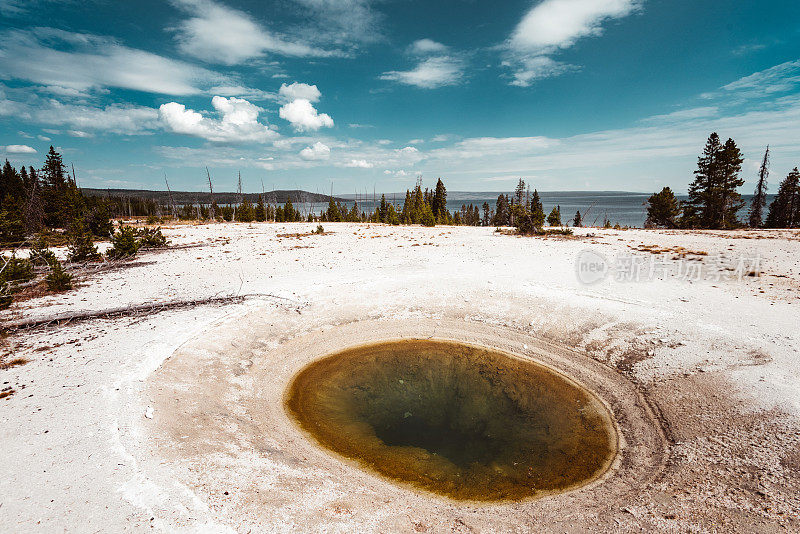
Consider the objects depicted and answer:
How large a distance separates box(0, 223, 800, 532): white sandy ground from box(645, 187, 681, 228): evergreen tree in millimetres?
29899

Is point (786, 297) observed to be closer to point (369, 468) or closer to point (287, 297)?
point (369, 468)

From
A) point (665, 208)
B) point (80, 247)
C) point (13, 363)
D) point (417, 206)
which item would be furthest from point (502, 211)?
point (13, 363)

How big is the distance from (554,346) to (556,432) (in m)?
4.51

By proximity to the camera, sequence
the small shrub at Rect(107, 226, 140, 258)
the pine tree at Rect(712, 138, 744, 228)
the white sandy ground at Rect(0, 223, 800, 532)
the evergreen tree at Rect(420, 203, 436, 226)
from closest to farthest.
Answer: the white sandy ground at Rect(0, 223, 800, 532)
the small shrub at Rect(107, 226, 140, 258)
the pine tree at Rect(712, 138, 744, 228)
the evergreen tree at Rect(420, 203, 436, 226)

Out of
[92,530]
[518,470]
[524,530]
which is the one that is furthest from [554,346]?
[92,530]

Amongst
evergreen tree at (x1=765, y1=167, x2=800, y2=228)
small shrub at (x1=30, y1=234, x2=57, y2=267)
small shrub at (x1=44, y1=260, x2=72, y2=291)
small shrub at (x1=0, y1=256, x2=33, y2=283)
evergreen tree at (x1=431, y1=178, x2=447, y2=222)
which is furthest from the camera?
evergreen tree at (x1=431, y1=178, x2=447, y2=222)

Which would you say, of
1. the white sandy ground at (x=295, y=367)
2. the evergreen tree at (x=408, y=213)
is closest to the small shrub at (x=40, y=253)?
the white sandy ground at (x=295, y=367)

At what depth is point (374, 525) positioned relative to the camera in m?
5.05

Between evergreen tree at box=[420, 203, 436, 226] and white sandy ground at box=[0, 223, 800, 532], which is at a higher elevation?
evergreen tree at box=[420, 203, 436, 226]

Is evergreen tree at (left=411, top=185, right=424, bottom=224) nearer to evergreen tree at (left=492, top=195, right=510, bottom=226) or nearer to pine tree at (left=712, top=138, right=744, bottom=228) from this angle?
evergreen tree at (left=492, top=195, right=510, bottom=226)

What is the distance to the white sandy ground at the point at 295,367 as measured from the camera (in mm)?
4949

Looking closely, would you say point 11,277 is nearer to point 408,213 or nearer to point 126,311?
point 126,311

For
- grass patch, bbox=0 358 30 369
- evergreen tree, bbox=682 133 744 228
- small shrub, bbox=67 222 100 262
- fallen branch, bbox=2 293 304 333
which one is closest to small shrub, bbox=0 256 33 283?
fallen branch, bbox=2 293 304 333

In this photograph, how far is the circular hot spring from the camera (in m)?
7.23
